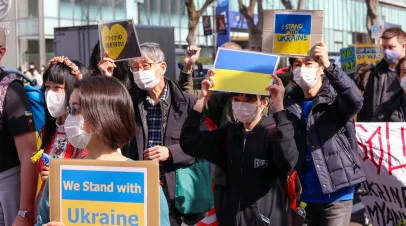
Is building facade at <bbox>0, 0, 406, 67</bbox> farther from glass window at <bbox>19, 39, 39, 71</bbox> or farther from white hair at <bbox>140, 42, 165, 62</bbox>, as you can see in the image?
white hair at <bbox>140, 42, 165, 62</bbox>

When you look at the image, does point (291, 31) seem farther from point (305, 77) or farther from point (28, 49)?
point (28, 49)

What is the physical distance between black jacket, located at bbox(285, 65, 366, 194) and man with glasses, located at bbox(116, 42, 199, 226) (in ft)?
2.38

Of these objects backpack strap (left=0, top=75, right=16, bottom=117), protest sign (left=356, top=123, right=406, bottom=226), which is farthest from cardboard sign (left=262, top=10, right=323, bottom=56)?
backpack strap (left=0, top=75, right=16, bottom=117)

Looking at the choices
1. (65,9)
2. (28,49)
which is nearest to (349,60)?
(28,49)

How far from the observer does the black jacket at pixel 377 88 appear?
7078 mm

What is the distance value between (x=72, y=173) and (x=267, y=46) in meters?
2.23

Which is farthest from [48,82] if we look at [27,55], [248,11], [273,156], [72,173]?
[27,55]

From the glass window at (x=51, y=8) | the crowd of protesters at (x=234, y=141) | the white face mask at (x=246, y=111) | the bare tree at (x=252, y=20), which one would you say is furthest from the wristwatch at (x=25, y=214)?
the glass window at (x=51, y=8)

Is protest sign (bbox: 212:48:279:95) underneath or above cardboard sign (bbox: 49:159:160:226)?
above

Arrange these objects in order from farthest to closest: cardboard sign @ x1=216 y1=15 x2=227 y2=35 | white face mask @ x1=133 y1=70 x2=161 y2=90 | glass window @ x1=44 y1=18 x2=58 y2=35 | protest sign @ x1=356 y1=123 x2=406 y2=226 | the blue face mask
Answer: glass window @ x1=44 y1=18 x2=58 y2=35, cardboard sign @ x1=216 y1=15 x2=227 y2=35, the blue face mask, protest sign @ x1=356 y1=123 x2=406 y2=226, white face mask @ x1=133 y1=70 x2=161 y2=90

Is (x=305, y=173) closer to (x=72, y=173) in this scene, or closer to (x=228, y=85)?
(x=228, y=85)

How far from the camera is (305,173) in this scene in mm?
4660

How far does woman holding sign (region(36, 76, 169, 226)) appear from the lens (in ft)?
8.73

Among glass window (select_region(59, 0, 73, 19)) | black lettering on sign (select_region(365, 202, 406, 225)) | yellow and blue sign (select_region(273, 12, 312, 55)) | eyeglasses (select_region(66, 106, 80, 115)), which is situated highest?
glass window (select_region(59, 0, 73, 19))
